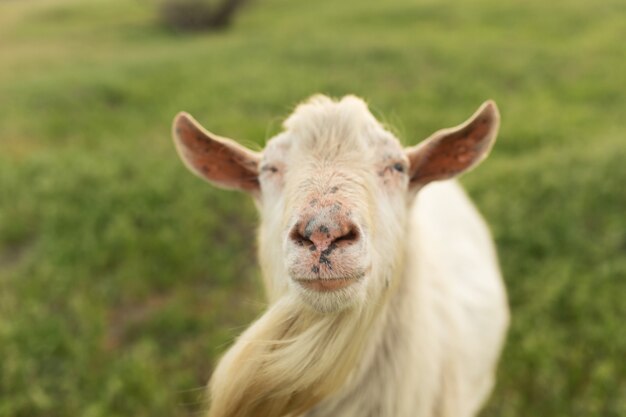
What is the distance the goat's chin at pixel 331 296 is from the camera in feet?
5.37

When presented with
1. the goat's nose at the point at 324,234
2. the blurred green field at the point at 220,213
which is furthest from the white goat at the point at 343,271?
the blurred green field at the point at 220,213

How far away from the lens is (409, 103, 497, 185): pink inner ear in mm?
2137

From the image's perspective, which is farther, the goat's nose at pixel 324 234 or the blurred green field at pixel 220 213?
the blurred green field at pixel 220 213

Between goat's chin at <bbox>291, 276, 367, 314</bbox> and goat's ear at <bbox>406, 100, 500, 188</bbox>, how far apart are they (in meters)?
0.68

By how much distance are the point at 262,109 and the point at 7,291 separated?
4.50 meters

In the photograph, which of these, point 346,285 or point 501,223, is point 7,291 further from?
point 501,223

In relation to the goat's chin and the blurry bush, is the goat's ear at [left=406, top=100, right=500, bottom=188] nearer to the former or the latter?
the goat's chin

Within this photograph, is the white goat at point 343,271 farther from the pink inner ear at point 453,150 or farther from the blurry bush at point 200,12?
the blurry bush at point 200,12

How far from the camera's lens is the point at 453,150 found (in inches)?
86.1

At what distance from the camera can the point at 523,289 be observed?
4.23 metres

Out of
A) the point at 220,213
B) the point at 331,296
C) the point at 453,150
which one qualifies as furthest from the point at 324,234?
the point at 220,213

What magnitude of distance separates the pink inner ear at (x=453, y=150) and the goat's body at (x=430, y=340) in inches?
9.3

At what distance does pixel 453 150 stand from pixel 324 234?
33.0 inches

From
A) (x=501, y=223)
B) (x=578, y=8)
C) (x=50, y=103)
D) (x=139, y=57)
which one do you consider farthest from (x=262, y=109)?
(x=578, y=8)
